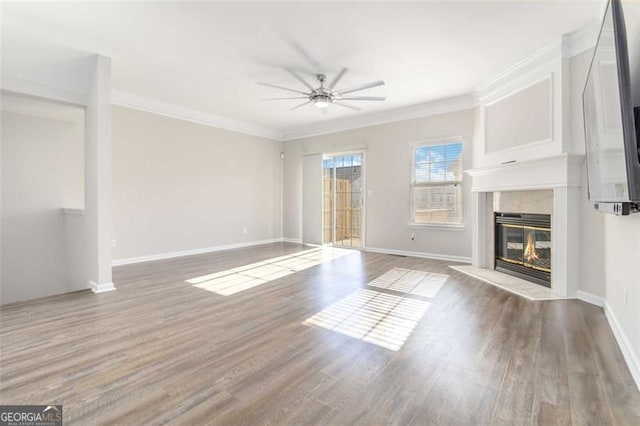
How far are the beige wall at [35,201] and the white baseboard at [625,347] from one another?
6.48 meters

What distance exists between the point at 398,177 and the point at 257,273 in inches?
133

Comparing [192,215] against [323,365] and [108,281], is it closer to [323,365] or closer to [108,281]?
[108,281]

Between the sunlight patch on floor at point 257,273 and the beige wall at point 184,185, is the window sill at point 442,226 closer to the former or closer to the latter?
the sunlight patch on floor at point 257,273

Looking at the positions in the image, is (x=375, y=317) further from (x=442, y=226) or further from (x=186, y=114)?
(x=186, y=114)

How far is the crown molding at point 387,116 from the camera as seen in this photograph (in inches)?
205

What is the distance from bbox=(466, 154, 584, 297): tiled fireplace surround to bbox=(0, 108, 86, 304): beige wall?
655 cm

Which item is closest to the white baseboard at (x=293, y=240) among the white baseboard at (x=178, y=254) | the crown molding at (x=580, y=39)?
the white baseboard at (x=178, y=254)

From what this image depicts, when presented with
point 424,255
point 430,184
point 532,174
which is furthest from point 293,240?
point 532,174

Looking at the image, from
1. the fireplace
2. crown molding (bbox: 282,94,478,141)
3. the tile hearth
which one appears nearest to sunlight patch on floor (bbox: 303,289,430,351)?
the tile hearth

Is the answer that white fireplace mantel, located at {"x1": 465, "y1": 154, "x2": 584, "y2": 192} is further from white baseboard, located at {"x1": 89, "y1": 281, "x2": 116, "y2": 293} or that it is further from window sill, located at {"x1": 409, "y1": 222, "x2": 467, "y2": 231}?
white baseboard, located at {"x1": 89, "y1": 281, "x2": 116, "y2": 293}

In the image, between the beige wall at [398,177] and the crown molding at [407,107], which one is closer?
the crown molding at [407,107]

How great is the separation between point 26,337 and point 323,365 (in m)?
2.40

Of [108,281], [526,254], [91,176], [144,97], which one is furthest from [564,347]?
[144,97]

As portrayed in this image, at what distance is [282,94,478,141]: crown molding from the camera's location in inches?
205
